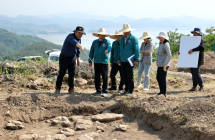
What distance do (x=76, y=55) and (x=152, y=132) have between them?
9.34ft

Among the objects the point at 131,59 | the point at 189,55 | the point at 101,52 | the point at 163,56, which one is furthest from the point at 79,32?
the point at 189,55

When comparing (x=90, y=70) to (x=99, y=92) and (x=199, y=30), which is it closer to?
(x=99, y=92)

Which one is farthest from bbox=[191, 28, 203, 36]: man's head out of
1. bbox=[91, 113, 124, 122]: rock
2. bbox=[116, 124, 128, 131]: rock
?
bbox=[116, 124, 128, 131]: rock

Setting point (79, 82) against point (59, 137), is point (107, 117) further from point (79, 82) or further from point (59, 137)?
point (79, 82)

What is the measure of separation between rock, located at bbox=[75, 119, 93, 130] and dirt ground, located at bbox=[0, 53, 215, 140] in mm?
87

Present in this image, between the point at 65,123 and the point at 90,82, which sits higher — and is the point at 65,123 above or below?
below

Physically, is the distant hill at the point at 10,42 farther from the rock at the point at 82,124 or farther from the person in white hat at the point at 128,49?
the rock at the point at 82,124

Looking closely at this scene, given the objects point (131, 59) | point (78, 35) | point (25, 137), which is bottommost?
point (25, 137)

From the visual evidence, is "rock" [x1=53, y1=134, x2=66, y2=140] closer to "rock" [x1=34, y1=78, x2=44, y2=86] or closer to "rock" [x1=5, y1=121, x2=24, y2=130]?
"rock" [x1=5, y1=121, x2=24, y2=130]

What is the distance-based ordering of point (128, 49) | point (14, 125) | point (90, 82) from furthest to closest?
1. point (90, 82)
2. point (128, 49)
3. point (14, 125)

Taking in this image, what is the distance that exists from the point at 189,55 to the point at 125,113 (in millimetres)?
2583

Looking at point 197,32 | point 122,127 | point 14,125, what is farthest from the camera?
point 197,32

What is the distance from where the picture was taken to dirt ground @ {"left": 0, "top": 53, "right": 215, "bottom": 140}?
3.99m

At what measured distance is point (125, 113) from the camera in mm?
5164
